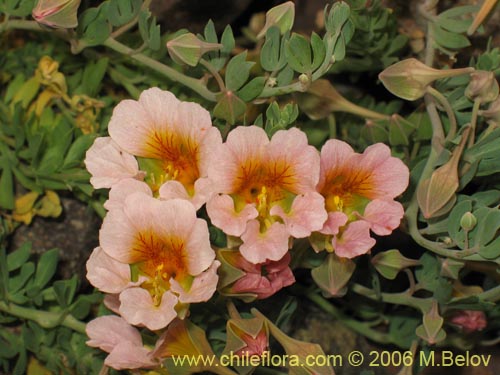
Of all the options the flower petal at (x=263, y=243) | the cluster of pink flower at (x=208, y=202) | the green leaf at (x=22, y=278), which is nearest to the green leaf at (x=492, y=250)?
the cluster of pink flower at (x=208, y=202)

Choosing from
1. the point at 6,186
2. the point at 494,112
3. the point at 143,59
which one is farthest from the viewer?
the point at 6,186

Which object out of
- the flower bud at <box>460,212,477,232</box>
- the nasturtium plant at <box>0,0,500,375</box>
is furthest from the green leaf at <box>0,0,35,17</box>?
the flower bud at <box>460,212,477,232</box>

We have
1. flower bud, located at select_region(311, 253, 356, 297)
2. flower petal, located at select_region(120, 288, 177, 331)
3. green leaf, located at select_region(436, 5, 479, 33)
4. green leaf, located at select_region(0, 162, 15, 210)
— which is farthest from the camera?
green leaf, located at select_region(0, 162, 15, 210)

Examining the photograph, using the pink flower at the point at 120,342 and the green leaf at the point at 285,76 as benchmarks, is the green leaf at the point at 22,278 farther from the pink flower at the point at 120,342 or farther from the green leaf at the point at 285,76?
the green leaf at the point at 285,76

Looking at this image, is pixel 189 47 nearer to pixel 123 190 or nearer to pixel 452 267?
pixel 123 190

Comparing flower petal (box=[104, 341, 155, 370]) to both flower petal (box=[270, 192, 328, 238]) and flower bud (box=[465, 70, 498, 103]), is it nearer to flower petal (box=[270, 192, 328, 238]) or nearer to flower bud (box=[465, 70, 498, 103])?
flower petal (box=[270, 192, 328, 238])

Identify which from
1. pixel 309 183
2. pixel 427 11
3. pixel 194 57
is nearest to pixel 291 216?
pixel 309 183

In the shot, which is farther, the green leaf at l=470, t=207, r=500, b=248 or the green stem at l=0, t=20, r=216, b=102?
the green stem at l=0, t=20, r=216, b=102

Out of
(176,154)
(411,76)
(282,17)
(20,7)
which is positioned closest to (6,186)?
(20,7)
